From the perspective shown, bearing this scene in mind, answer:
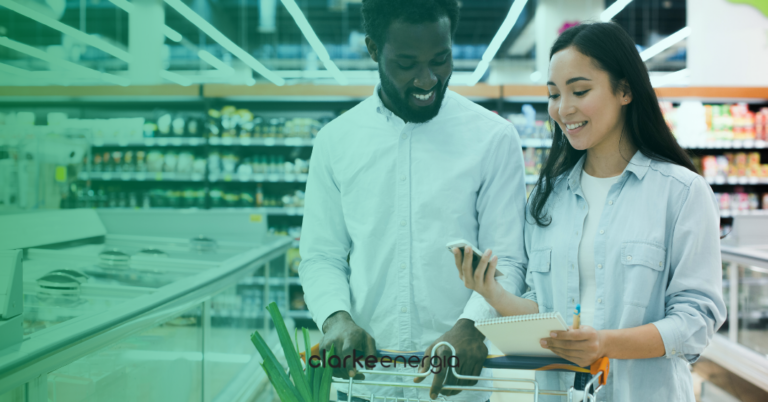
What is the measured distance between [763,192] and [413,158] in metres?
6.07

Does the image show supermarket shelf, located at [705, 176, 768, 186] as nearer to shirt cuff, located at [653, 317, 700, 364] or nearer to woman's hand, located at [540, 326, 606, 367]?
shirt cuff, located at [653, 317, 700, 364]

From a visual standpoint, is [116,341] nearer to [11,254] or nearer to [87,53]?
[11,254]

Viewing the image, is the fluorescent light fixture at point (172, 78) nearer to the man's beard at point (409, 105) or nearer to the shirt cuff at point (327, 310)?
the man's beard at point (409, 105)

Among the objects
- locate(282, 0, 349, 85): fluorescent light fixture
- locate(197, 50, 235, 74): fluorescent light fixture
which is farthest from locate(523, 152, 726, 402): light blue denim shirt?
locate(197, 50, 235, 74): fluorescent light fixture

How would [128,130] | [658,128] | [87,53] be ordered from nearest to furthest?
[658,128], [128,130], [87,53]

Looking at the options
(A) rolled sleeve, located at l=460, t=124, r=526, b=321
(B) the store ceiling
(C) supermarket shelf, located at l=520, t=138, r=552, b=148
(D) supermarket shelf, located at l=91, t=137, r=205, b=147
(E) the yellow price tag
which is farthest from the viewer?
(B) the store ceiling

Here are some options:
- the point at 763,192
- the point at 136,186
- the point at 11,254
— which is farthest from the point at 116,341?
the point at 763,192

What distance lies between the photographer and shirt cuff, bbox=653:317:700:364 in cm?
99

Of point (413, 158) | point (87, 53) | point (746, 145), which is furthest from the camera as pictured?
point (87, 53)

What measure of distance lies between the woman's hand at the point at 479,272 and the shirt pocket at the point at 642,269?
1.01 feet

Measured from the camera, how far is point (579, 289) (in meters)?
1.14

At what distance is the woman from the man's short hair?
0.91 feet

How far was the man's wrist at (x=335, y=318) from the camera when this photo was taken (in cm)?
109

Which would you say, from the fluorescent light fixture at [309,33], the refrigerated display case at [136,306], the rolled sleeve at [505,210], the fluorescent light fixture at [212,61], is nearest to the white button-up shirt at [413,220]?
the rolled sleeve at [505,210]
